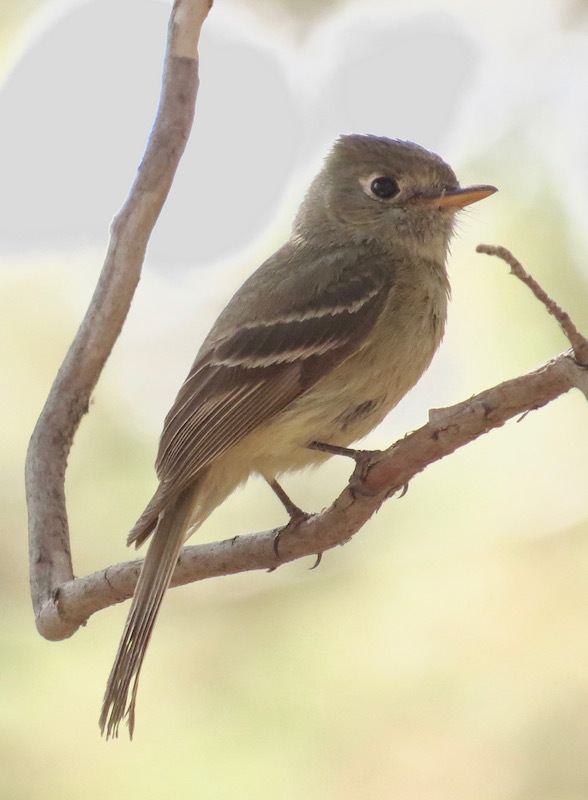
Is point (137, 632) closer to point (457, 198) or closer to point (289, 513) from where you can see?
point (289, 513)

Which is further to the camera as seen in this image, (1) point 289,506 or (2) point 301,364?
(1) point 289,506

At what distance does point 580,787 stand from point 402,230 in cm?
225

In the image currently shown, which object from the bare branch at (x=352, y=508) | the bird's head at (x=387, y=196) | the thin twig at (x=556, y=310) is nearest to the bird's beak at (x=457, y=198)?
the bird's head at (x=387, y=196)

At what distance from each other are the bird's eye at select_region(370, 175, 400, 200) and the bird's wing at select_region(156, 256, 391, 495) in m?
0.49

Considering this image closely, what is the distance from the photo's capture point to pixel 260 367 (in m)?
3.70

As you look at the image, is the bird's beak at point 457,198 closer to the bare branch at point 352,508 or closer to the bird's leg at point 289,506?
the bird's leg at point 289,506

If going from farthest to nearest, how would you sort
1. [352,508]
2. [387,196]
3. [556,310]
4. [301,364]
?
[387,196]
[301,364]
[352,508]
[556,310]

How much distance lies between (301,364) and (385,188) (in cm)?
100

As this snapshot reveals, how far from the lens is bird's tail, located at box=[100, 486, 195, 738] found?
304cm

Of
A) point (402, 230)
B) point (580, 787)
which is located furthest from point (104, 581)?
point (580, 787)

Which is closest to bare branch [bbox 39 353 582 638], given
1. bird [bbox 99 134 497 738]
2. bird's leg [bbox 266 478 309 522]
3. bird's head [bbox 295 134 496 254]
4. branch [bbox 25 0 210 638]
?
bird [bbox 99 134 497 738]

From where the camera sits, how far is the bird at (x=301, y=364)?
11.7 feet

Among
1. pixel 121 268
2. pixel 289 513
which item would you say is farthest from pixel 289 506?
pixel 121 268

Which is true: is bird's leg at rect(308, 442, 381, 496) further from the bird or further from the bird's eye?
the bird's eye
